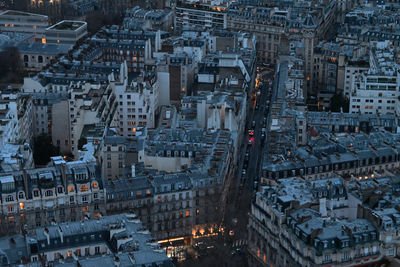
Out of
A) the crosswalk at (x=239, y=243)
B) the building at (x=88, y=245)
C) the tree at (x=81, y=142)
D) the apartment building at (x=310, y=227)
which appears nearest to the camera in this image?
the building at (x=88, y=245)

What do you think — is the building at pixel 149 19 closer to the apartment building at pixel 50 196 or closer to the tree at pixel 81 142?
the tree at pixel 81 142

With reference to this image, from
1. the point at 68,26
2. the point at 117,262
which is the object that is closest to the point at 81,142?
the point at 117,262

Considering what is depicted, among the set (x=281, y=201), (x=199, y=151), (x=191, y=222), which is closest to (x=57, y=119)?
(x=199, y=151)

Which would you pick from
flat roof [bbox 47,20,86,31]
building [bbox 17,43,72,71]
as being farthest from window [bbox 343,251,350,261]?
flat roof [bbox 47,20,86,31]

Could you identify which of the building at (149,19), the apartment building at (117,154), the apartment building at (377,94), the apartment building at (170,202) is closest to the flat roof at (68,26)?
the building at (149,19)

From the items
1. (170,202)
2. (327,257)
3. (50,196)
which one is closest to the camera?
(327,257)

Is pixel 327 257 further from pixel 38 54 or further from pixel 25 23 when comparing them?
pixel 25 23

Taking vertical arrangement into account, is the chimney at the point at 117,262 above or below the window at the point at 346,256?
above

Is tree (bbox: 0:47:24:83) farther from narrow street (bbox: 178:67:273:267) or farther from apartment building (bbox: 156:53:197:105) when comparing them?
narrow street (bbox: 178:67:273:267)

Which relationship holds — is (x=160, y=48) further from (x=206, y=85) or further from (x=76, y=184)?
(x=76, y=184)
